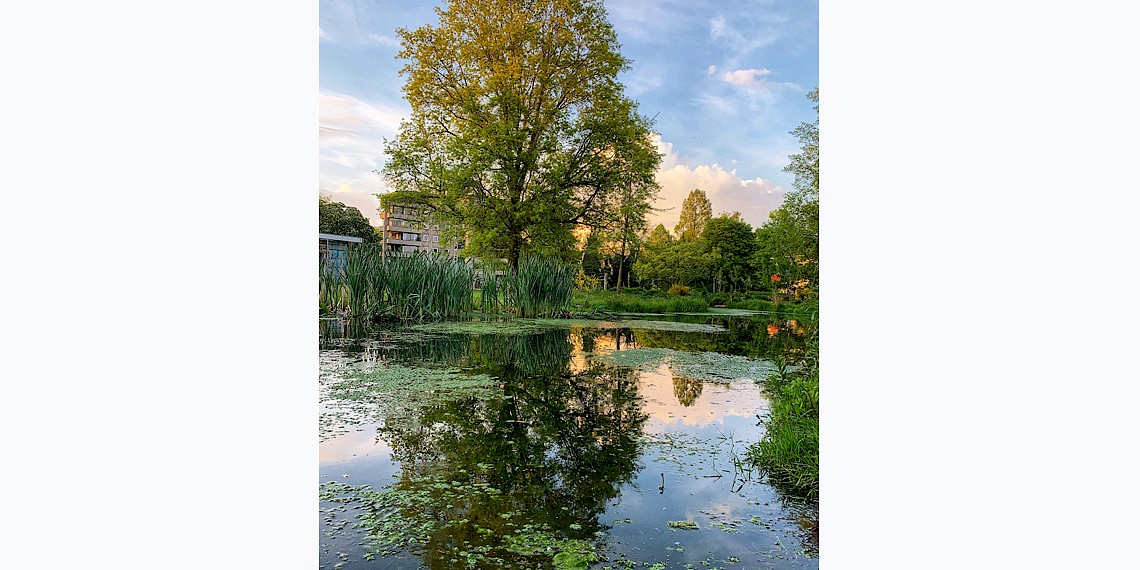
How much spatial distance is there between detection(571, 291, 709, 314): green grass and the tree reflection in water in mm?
5512

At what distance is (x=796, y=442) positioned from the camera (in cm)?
221

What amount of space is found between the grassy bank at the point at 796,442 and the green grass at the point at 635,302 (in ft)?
21.3

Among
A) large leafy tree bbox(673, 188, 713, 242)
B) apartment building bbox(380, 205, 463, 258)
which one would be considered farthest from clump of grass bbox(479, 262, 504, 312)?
large leafy tree bbox(673, 188, 713, 242)

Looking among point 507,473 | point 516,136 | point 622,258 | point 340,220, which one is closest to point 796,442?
point 507,473

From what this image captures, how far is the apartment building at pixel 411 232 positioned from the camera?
22.6 feet

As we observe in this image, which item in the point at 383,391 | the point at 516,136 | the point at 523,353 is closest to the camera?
the point at 383,391

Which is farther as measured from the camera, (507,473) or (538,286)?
(538,286)

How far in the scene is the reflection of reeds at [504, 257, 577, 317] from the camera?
292 inches

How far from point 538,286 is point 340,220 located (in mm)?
3067

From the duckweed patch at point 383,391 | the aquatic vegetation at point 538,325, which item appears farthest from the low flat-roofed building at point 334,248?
the duckweed patch at point 383,391

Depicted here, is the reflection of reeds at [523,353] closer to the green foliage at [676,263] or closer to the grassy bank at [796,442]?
the grassy bank at [796,442]

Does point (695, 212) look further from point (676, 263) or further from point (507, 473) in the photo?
point (507, 473)
